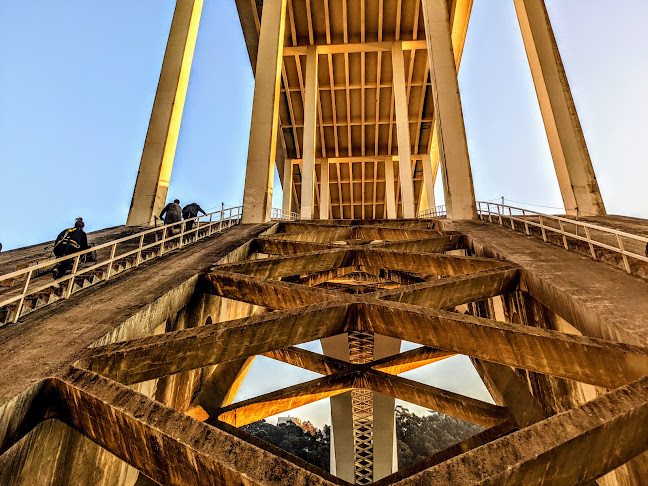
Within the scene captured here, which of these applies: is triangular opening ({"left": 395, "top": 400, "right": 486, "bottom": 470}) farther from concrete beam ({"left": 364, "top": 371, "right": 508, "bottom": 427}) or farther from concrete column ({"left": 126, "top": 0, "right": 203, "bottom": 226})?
concrete beam ({"left": 364, "top": 371, "right": 508, "bottom": 427})

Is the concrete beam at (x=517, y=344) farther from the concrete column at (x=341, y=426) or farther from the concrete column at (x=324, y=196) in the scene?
the concrete column at (x=324, y=196)

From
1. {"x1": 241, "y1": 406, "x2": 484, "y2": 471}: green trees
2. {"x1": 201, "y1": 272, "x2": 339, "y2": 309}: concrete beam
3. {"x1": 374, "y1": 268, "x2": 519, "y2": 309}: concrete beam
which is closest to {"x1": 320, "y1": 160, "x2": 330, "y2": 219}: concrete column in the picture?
{"x1": 201, "y1": 272, "x2": 339, "y2": 309}: concrete beam

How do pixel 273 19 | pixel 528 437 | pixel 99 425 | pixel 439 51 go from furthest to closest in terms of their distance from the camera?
pixel 273 19, pixel 439 51, pixel 99 425, pixel 528 437

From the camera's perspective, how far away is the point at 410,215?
1972cm

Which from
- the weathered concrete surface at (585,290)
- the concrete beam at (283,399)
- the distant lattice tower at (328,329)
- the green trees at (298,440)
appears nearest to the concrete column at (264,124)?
the distant lattice tower at (328,329)

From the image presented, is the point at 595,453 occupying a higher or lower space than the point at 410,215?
lower

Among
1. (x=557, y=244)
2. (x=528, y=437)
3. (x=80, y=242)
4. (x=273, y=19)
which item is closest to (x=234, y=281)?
(x=80, y=242)

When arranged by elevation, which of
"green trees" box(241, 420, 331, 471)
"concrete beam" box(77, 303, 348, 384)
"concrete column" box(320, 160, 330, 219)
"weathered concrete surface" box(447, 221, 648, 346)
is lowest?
"green trees" box(241, 420, 331, 471)

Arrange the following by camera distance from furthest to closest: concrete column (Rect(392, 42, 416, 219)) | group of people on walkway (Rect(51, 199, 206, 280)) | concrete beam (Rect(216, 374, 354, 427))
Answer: concrete column (Rect(392, 42, 416, 219)), concrete beam (Rect(216, 374, 354, 427)), group of people on walkway (Rect(51, 199, 206, 280))

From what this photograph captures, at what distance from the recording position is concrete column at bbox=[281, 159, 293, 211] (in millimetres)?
28825

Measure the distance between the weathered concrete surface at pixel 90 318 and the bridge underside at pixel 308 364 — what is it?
2 centimetres

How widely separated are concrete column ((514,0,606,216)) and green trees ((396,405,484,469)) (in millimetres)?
41872

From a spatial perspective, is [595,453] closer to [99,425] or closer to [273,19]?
[99,425]

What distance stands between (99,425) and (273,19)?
1570cm
